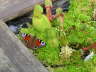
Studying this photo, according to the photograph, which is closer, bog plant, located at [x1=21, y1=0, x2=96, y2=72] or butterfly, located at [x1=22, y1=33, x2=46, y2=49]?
bog plant, located at [x1=21, y1=0, x2=96, y2=72]

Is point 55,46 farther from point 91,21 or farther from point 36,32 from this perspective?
point 91,21

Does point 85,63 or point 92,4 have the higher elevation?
point 92,4

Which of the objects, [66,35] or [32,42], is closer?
[32,42]

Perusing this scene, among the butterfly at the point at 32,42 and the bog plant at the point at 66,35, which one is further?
the butterfly at the point at 32,42

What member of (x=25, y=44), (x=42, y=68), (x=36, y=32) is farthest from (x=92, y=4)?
(x=42, y=68)

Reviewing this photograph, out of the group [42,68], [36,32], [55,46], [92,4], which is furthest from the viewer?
[92,4]

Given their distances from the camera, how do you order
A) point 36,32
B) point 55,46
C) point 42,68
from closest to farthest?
point 42,68 → point 55,46 → point 36,32

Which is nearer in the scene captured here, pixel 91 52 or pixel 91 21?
pixel 91 52

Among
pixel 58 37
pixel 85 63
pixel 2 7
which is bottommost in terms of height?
pixel 85 63
